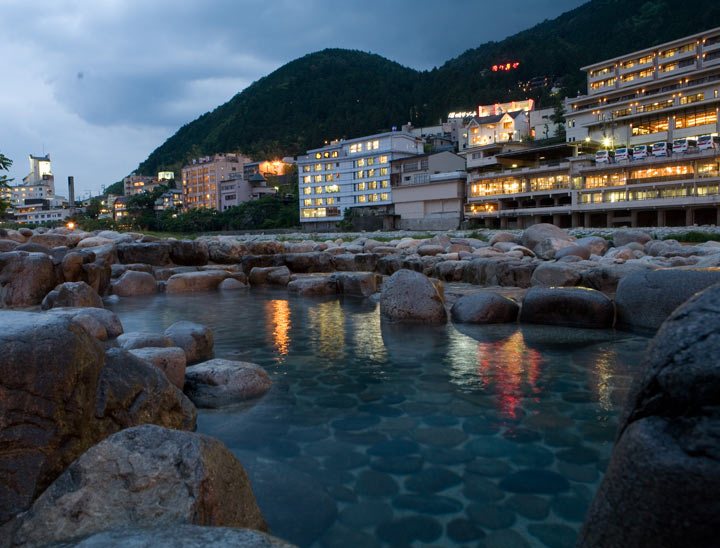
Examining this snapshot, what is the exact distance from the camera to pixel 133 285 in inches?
624

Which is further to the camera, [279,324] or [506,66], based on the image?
[506,66]

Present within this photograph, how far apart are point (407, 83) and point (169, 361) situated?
122423 millimetres

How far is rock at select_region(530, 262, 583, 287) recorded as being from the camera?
40.7 feet

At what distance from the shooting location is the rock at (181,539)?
1.84 metres

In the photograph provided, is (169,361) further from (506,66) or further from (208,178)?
(506,66)

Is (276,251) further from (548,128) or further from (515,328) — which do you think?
A: (548,128)

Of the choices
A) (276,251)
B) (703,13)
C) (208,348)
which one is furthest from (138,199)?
(703,13)

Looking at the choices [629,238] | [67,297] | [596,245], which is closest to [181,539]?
[67,297]

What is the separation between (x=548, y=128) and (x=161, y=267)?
6810 cm

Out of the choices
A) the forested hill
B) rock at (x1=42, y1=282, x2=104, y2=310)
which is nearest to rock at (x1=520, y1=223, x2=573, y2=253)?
rock at (x1=42, y1=282, x2=104, y2=310)

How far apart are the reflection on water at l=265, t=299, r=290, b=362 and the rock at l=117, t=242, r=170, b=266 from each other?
10.9 meters

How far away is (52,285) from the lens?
13320mm

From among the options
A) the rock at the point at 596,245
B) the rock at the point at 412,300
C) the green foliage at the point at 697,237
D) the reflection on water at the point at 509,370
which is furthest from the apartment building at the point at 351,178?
the reflection on water at the point at 509,370

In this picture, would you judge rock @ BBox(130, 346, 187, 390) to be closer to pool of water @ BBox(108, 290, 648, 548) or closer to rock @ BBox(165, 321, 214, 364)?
pool of water @ BBox(108, 290, 648, 548)
